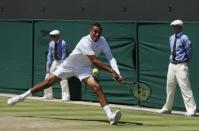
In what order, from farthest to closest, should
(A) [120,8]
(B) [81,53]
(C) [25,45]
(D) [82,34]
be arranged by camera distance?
(A) [120,8]
(C) [25,45]
(D) [82,34]
(B) [81,53]

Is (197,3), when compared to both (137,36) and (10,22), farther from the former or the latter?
(10,22)

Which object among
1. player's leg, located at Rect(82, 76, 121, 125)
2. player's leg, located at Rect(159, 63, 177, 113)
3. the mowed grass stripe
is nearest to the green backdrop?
player's leg, located at Rect(159, 63, 177, 113)

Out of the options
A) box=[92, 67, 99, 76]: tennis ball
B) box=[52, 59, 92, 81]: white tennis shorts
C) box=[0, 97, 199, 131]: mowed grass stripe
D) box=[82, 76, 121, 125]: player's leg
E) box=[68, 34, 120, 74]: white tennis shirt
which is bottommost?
box=[0, 97, 199, 131]: mowed grass stripe

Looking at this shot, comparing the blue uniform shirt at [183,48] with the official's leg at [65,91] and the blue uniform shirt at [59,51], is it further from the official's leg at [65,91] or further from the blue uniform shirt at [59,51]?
the official's leg at [65,91]

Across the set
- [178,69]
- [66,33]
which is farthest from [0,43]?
[178,69]

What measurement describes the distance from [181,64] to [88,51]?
299 centimetres

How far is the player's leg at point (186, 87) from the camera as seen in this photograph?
1372cm

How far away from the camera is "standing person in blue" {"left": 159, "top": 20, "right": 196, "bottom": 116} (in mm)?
13695

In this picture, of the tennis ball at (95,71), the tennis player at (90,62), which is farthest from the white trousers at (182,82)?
the tennis player at (90,62)

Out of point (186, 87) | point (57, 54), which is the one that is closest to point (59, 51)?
point (57, 54)

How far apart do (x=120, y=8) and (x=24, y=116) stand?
28.1 feet

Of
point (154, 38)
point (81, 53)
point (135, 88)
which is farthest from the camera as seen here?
point (154, 38)

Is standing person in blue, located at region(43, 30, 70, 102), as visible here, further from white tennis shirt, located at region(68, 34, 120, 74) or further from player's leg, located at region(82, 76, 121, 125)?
player's leg, located at region(82, 76, 121, 125)

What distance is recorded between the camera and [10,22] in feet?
62.8
